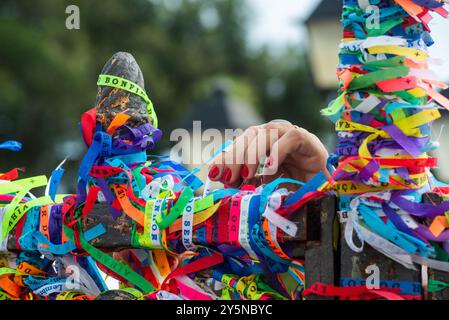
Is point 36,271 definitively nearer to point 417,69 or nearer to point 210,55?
point 417,69

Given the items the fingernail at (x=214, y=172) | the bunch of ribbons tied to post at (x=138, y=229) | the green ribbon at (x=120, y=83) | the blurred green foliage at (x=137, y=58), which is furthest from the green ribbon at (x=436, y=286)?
the blurred green foliage at (x=137, y=58)

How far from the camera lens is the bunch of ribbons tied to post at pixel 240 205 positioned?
1.67 metres

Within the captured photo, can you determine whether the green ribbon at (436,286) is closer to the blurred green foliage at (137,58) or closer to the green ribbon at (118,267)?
the green ribbon at (118,267)

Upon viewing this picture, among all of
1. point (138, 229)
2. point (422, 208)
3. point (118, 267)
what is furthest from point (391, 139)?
point (118, 267)

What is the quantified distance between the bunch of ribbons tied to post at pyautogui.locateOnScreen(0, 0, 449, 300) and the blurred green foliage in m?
13.7

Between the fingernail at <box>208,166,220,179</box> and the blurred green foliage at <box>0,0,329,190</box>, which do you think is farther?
the blurred green foliage at <box>0,0,329,190</box>

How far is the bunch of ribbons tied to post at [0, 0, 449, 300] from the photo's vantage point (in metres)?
1.67

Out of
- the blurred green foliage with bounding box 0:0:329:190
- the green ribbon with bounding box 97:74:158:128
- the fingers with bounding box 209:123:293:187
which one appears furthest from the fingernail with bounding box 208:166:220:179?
the blurred green foliage with bounding box 0:0:329:190

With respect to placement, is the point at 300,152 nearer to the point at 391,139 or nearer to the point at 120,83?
the point at 391,139

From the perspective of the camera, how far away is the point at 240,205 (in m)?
1.81

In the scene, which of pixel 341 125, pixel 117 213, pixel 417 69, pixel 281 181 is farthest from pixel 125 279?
pixel 417 69

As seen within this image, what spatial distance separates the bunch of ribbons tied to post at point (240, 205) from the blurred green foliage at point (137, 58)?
13668mm

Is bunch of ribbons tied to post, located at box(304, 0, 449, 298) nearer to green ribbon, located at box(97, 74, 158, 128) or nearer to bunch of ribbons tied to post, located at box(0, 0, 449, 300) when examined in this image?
bunch of ribbons tied to post, located at box(0, 0, 449, 300)
